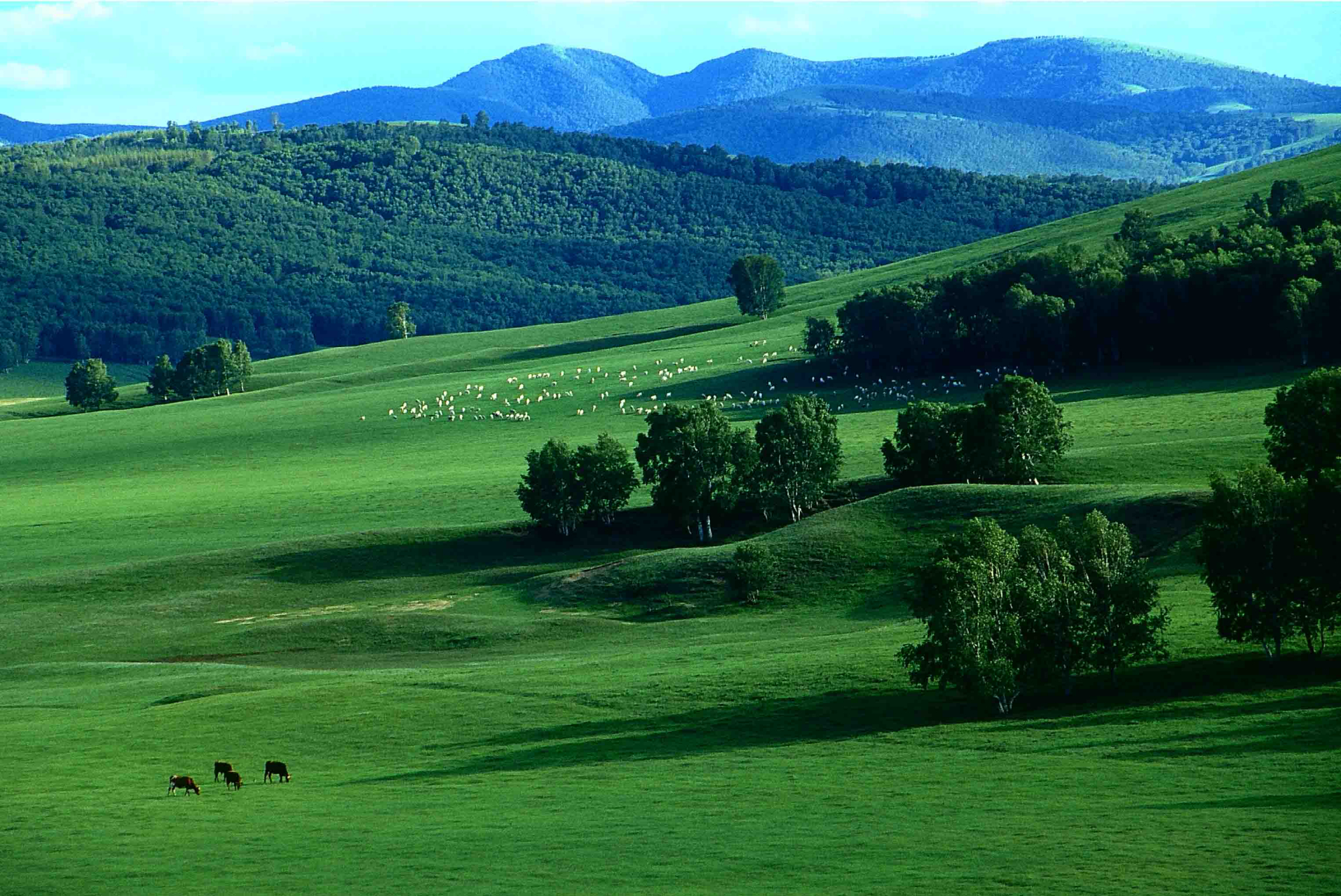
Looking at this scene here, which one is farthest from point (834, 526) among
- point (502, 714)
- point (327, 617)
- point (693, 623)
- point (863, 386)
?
point (863, 386)

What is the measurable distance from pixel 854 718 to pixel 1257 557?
1247 cm

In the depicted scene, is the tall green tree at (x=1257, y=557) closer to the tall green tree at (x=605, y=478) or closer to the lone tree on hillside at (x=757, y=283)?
the tall green tree at (x=605, y=478)

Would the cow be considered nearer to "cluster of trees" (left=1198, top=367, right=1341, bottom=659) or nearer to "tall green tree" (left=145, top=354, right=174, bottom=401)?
"cluster of trees" (left=1198, top=367, right=1341, bottom=659)

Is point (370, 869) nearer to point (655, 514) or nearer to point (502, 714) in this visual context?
point (502, 714)

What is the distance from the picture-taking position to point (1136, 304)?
121688 mm

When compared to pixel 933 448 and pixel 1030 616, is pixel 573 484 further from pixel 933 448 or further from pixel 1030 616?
pixel 1030 616

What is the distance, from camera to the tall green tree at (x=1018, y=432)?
258 feet

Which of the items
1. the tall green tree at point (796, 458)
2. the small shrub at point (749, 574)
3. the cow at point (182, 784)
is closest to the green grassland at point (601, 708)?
the cow at point (182, 784)

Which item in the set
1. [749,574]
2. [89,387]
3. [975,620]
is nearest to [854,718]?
[975,620]

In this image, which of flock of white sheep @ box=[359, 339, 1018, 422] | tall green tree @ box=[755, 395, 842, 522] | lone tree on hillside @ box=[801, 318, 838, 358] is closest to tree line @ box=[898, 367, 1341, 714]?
tall green tree @ box=[755, 395, 842, 522]

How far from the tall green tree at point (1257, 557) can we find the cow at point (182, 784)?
28.9 meters

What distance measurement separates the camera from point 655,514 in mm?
85188

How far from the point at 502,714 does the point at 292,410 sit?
99.9m

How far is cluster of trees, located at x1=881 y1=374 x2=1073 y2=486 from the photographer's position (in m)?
78.8
